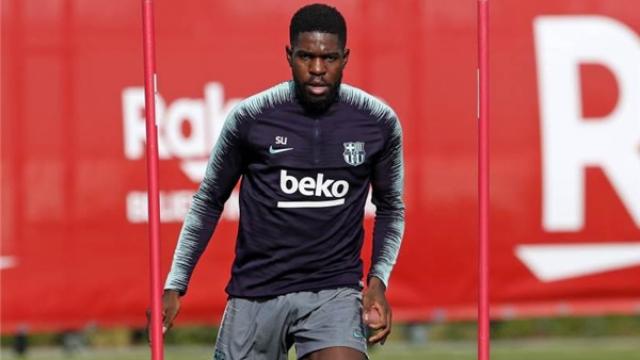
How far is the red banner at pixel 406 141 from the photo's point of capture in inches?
400

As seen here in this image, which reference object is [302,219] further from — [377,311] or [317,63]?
[317,63]

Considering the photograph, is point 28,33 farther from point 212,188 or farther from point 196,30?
point 212,188

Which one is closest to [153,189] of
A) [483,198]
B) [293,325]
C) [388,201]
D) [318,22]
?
[293,325]

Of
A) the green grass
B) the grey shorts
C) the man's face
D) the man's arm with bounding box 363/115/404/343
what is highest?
the man's face

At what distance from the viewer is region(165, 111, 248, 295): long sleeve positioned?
21.0 ft

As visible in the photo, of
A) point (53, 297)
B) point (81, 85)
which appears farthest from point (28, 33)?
point (53, 297)

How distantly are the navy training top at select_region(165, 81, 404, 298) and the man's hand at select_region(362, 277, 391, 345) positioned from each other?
0.31 ft

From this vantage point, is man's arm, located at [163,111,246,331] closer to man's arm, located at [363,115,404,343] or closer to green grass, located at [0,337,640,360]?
man's arm, located at [363,115,404,343]

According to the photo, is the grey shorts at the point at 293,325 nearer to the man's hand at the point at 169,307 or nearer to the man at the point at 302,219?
the man at the point at 302,219

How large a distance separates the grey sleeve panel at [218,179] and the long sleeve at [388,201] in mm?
444

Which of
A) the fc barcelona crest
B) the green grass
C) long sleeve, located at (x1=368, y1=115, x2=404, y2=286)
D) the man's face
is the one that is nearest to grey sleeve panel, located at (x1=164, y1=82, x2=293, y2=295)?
the man's face

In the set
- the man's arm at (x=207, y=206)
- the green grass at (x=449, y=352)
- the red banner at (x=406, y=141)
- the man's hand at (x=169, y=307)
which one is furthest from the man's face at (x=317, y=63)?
the green grass at (x=449, y=352)

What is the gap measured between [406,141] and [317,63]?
4.23 meters

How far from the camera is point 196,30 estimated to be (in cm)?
1023
